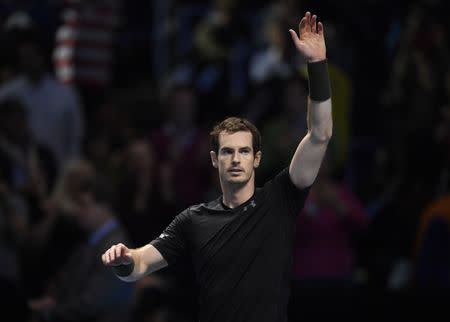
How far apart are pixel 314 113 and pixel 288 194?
45 centimetres

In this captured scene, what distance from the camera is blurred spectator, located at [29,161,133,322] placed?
31.5 feet

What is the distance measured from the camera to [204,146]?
1186 cm

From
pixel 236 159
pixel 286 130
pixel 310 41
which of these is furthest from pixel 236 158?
pixel 286 130

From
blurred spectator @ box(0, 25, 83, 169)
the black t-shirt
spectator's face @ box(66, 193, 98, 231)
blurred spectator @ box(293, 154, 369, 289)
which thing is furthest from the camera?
blurred spectator @ box(0, 25, 83, 169)

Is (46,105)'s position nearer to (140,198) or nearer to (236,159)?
(140,198)

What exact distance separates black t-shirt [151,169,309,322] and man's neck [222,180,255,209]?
0.10 ft

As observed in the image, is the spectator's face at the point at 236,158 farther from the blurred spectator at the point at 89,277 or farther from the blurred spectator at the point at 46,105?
the blurred spectator at the point at 46,105

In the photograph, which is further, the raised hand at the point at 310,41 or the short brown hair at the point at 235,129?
the short brown hair at the point at 235,129

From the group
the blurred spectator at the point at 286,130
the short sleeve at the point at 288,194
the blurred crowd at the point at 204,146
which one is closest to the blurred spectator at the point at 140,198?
the blurred crowd at the point at 204,146

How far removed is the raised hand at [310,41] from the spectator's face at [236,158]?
0.54 m

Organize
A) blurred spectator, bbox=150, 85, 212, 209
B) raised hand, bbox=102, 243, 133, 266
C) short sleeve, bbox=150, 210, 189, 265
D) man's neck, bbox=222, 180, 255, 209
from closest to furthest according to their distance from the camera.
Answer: raised hand, bbox=102, 243, 133, 266 → man's neck, bbox=222, 180, 255, 209 → short sleeve, bbox=150, 210, 189, 265 → blurred spectator, bbox=150, 85, 212, 209

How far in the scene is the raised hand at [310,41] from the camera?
21.8 feet

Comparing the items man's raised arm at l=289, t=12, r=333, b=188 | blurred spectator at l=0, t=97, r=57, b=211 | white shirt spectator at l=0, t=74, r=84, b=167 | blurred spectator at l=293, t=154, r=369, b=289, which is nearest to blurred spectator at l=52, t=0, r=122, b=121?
white shirt spectator at l=0, t=74, r=84, b=167

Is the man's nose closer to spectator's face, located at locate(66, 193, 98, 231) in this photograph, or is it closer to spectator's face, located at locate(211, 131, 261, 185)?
spectator's face, located at locate(211, 131, 261, 185)
